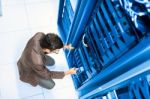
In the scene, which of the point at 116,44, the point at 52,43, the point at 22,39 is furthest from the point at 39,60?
the point at 116,44

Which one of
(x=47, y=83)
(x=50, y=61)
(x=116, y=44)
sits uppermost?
(x=116, y=44)

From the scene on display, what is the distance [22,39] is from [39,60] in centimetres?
102

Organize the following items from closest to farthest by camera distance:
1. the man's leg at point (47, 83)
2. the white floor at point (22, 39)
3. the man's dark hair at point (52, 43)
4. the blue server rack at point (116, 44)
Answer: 1. the blue server rack at point (116, 44)
2. the man's dark hair at point (52, 43)
3. the man's leg at point (47, 83)
4. the white floor at point (22, 39)

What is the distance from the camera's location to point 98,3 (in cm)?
163

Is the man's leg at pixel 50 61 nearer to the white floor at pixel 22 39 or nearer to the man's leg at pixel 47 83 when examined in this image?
the white floor at pixel 22 39

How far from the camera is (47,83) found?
277cm

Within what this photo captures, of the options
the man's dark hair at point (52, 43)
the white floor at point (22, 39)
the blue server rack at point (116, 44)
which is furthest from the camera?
the white floor at point (22, 39)

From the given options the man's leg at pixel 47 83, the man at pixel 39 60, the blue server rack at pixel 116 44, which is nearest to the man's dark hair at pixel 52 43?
the man at pixel 39 60

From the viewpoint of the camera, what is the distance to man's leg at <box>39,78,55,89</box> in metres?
2.74

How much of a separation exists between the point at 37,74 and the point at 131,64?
5.27 feet

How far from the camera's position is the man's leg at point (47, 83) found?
108 inches

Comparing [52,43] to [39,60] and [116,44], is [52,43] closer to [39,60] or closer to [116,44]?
[39,60]

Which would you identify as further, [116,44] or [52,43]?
[52,43]

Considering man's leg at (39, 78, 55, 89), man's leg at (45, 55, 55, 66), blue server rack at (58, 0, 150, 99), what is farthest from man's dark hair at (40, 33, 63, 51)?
man's leg at (45, 55, 55, 66)
